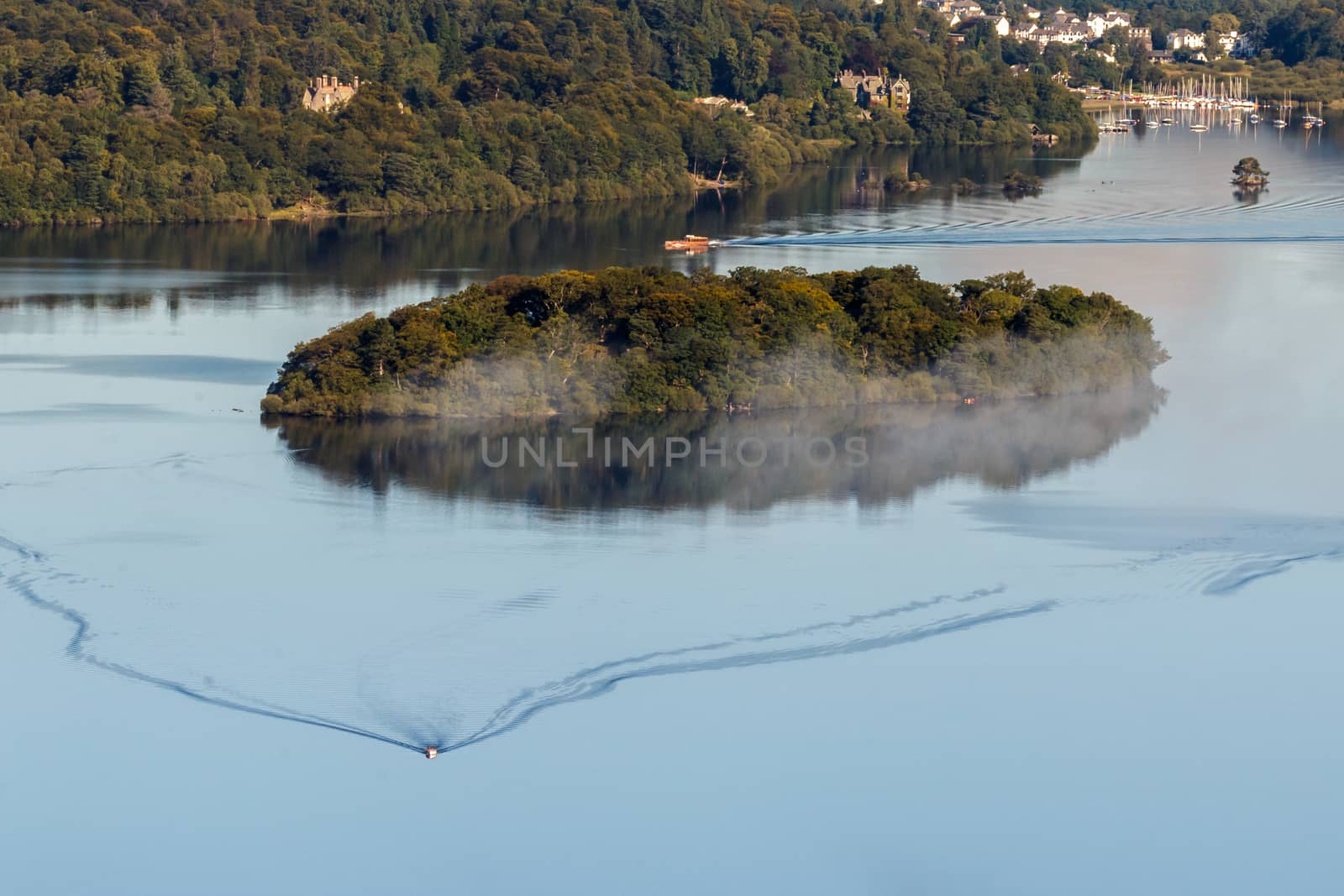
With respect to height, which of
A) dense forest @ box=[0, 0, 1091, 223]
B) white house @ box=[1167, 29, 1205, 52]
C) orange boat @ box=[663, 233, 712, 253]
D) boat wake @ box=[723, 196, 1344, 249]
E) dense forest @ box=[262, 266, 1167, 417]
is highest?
white house @ box=[1167, 29, 1205, 52]

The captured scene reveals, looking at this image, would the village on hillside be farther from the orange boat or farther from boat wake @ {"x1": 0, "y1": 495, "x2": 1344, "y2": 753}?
boat wake @ {"x1": 0, "y1": 495, "x2": 1344, "y2": 753}

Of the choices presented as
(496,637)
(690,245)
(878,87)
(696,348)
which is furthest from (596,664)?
(878,87)

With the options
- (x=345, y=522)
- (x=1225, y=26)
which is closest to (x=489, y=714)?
(x=345, y=522)

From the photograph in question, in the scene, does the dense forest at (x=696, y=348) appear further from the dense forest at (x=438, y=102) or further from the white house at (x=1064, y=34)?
the white house at (x=1064, y=34)

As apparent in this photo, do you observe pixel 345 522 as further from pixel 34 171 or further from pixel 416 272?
pixel 34 171

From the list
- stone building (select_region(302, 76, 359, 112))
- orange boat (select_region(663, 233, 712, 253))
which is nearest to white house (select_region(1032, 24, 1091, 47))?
stone building (select_region(302, 76, 359, 112))

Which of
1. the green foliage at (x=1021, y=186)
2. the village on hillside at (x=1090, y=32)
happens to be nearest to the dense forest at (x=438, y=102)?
the green foliage at (x=1021, y=186)
